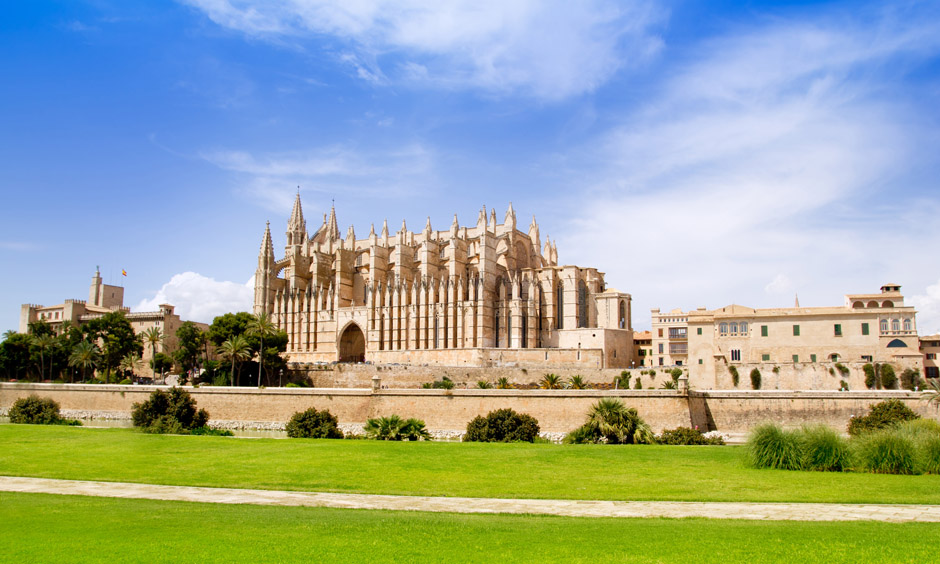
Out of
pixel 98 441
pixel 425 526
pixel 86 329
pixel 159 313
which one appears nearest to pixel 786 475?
pixel 425 526

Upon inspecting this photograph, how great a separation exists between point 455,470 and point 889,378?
2787 centimetres

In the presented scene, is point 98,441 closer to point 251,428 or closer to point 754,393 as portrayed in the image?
point 251,428

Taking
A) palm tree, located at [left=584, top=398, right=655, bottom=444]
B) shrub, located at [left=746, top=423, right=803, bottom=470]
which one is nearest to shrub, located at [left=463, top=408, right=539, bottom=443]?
palm tree, located at [left=584, top=398, right=655, bottom=444]

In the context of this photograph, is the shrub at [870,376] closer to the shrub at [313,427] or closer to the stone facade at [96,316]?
the shrub at [313,427]

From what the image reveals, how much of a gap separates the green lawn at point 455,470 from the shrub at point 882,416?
759 cm

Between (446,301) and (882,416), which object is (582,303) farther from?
(882,416)

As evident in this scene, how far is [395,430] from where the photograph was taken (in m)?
30.4

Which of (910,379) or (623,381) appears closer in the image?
(910,379)

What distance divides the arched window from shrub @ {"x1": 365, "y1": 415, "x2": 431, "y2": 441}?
32.0 meters

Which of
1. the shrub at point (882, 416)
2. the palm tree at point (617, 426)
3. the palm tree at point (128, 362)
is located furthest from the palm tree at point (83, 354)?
the shrub at point (882, 416)

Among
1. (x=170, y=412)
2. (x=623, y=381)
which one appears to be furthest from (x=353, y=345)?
(x=170, y=412)

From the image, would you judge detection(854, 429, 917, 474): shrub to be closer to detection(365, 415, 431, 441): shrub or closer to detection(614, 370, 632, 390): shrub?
detection(365, 415, 431, 441): shrub

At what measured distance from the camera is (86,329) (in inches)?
2461

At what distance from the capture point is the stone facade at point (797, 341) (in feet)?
127
